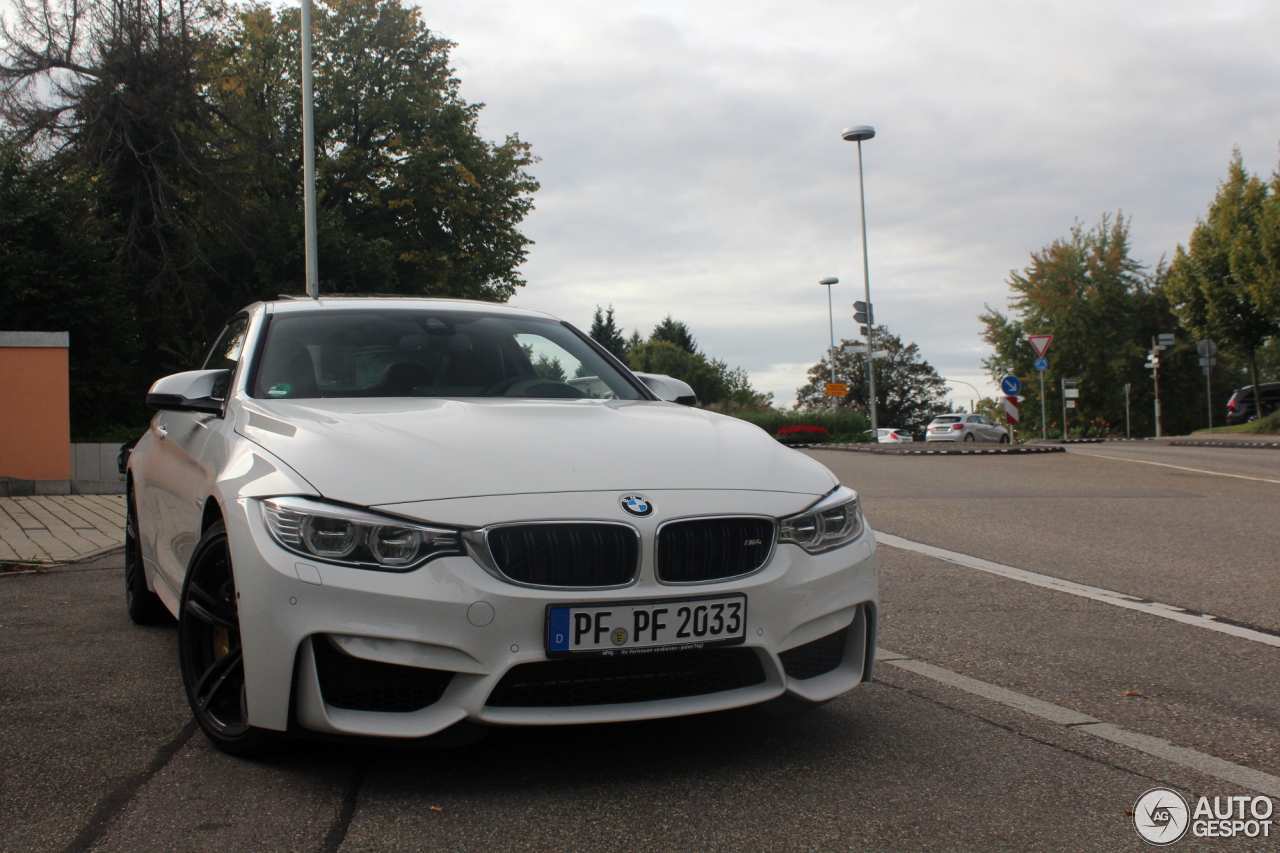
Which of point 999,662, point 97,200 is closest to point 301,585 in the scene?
point 999,662

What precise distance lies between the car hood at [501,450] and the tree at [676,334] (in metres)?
107

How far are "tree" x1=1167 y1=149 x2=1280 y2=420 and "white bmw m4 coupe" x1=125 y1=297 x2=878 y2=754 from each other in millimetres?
36128

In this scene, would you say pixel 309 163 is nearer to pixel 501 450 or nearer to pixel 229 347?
pixel 229 347

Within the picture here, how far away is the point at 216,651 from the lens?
346 cm

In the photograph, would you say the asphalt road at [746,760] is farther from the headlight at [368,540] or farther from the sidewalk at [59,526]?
the sidewalk at [59,526]

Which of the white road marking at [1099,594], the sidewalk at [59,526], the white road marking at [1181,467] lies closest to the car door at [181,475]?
the sidewalk at [59,526]

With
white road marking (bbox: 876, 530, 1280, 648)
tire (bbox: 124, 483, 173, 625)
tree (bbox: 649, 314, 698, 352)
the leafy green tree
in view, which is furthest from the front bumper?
tree (bbox: 649, 314, 698, 352)

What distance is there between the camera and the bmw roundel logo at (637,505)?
9.95ft

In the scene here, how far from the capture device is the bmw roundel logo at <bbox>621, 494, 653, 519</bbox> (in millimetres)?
3031

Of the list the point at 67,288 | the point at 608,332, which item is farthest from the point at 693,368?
the point at 67,288

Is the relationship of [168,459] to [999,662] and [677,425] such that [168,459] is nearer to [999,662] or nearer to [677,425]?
[677,425]

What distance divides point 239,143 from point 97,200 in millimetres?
4987

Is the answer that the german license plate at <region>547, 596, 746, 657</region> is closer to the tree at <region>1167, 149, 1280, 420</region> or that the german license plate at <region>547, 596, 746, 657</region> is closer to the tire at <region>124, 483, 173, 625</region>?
the tire at <region>124, 483, 173, 625</region>

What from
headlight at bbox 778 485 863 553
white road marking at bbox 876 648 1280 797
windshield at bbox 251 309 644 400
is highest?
windshield at bbox 251 309 644 400
